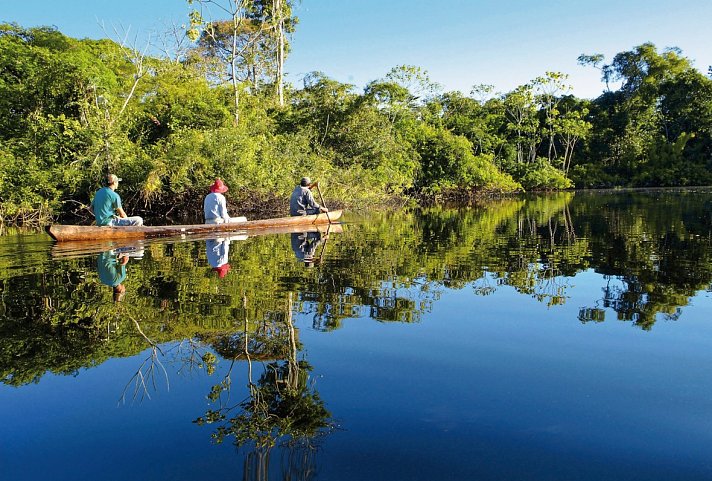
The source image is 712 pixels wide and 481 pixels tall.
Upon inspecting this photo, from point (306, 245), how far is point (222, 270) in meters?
3.33

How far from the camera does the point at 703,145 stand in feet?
153

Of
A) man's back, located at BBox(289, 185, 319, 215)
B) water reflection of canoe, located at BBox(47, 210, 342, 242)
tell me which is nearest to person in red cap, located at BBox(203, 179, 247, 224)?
water reflection of canoe, located at BBox(47, 210, 342, 242)

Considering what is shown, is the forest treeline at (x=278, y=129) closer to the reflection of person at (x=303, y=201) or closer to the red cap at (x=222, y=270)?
the reflection of person at (x=303, y=201)

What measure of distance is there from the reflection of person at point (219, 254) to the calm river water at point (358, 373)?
0.18 m

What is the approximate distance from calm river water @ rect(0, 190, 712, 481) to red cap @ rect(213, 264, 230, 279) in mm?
85

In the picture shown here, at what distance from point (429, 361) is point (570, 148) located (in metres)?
50.0

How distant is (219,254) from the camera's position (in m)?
10.5

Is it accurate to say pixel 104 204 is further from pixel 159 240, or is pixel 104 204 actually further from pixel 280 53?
pixel 280 53

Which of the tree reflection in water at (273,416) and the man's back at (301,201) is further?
the man's back at (301,201)

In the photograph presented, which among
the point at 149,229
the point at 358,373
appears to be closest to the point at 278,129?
the point at 149,229

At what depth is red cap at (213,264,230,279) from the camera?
822 centimetres

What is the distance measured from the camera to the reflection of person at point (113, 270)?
284 inches

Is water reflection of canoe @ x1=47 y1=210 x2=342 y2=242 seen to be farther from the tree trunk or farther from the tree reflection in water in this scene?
the tree trunk

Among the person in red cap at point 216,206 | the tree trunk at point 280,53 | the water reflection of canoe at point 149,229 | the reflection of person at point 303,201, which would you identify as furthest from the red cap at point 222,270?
the tree trunk at point 280,53
